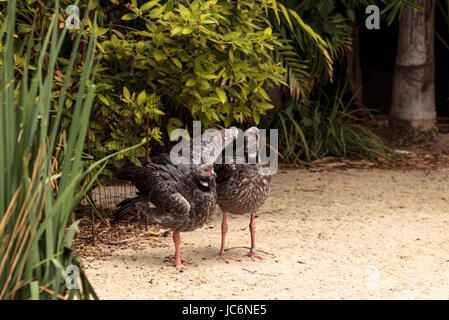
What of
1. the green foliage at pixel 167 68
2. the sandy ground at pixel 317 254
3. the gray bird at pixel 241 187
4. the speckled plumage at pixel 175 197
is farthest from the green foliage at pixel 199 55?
the sandy ground at pixel 317 254

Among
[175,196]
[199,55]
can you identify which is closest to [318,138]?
[199,55]

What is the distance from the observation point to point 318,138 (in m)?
8.11

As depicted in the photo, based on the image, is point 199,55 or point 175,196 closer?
point 175,196

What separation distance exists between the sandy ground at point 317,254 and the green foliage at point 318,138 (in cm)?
123

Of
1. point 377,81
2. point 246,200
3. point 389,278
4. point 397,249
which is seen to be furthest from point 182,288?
point 377,81

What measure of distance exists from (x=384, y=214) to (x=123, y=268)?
8.08 ft

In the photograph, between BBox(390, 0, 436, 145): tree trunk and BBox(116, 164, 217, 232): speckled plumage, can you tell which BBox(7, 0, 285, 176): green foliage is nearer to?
BBox(116, 164, 217, 232): speckled plumage

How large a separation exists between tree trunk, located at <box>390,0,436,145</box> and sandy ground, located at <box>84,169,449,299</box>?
74.2 inches

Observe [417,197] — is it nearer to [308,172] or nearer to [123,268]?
[308,172]

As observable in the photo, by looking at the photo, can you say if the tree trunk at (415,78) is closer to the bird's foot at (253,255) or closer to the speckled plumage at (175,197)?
the bird's foot at (253,255)

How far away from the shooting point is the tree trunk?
8.28 m

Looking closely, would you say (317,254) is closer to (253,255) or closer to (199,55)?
(253,255)

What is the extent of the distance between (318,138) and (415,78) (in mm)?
1518

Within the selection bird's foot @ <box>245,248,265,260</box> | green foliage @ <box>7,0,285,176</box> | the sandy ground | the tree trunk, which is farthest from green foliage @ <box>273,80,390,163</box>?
bird's foot @ <box>245,248,265,260</box>
